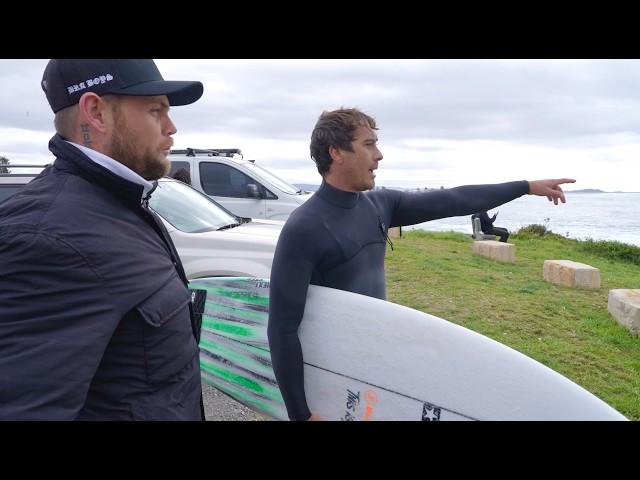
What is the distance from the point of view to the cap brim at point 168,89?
1556 mm

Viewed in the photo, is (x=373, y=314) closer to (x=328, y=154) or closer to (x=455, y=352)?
(x=455, y=352)

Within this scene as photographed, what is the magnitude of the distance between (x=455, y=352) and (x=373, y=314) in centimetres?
42

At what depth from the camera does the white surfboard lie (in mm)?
2209

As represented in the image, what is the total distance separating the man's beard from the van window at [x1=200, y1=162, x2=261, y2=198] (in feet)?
24.9

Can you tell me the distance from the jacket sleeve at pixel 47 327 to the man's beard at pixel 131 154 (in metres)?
0.42

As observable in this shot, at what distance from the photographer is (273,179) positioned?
941cm

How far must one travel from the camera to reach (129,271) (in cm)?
133

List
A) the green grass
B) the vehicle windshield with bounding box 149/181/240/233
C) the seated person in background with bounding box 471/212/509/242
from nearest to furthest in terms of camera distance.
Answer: the green grass < the vehicle windshield with bounding box 149/181/240/233 < the seated person in background with bounding box 471/212/509/242

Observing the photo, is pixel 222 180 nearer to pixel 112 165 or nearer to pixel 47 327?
pixel 112 165

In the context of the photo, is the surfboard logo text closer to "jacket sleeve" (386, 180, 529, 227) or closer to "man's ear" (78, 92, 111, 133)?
"jacket sleeve" (386, 180, 529, 227)

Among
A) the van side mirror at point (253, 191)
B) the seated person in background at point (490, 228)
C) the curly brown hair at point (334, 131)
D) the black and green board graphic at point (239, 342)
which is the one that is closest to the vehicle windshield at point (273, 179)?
the van side mirror at point (253, 191)

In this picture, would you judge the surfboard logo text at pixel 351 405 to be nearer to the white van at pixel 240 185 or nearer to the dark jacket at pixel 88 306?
the dark jacket at pixel 88 306

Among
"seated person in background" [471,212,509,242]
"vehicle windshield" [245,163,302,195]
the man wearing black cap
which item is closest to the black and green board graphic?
the man wearing black cap
